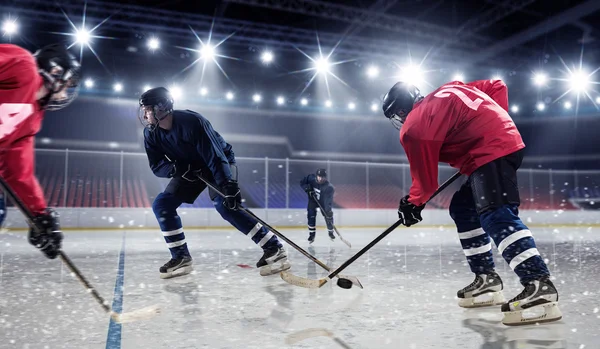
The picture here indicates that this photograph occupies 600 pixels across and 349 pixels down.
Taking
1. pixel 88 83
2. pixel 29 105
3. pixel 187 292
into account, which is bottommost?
pixel 187 292

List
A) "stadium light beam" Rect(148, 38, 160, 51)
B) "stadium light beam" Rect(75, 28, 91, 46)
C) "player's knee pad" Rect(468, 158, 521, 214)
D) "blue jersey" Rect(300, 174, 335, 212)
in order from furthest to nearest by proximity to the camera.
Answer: "stadium light beam" Rect(148, 38, 160, 51), "stadium light beam" Rect(75, 28, 91, 46), "blue jersey" Rect(300, 174, 335, 212), "player's knee pad" Rect(468, 158, 521, 214)

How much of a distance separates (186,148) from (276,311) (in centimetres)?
164

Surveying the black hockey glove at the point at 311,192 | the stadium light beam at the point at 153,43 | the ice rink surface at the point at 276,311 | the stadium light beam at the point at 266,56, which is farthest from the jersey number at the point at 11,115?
the stadium light beam at the point at 266,56

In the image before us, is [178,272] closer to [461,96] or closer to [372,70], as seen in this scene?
[461,96]

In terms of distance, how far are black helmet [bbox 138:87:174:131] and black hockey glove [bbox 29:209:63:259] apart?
127 centimetres

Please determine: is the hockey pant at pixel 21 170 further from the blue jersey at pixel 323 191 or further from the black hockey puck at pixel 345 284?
the blue jersey at pixel 323 191

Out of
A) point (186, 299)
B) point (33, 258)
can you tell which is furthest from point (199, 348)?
point (33, 258)

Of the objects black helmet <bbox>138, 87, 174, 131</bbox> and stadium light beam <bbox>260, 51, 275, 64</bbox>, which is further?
stadium light beam <bbox>260, 51, 275, 64</bbox>

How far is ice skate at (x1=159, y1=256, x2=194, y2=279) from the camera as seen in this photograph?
10.6 feet

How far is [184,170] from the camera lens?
3496mm

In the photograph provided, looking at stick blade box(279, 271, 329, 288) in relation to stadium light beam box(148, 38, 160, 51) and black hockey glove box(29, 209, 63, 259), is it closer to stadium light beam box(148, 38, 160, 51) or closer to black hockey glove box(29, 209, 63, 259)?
black hockey glove box(29, 209, 63, 259)

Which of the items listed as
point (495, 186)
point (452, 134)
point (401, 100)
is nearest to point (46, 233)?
point (401, 100)

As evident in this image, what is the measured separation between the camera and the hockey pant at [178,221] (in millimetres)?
3455

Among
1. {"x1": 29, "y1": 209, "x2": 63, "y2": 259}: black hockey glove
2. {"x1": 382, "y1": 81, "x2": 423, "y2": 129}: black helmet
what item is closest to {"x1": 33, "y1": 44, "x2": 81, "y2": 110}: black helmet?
{"x1": 29, "y1": 209, "x2": 63, "y2": 259}: black hockey glove
